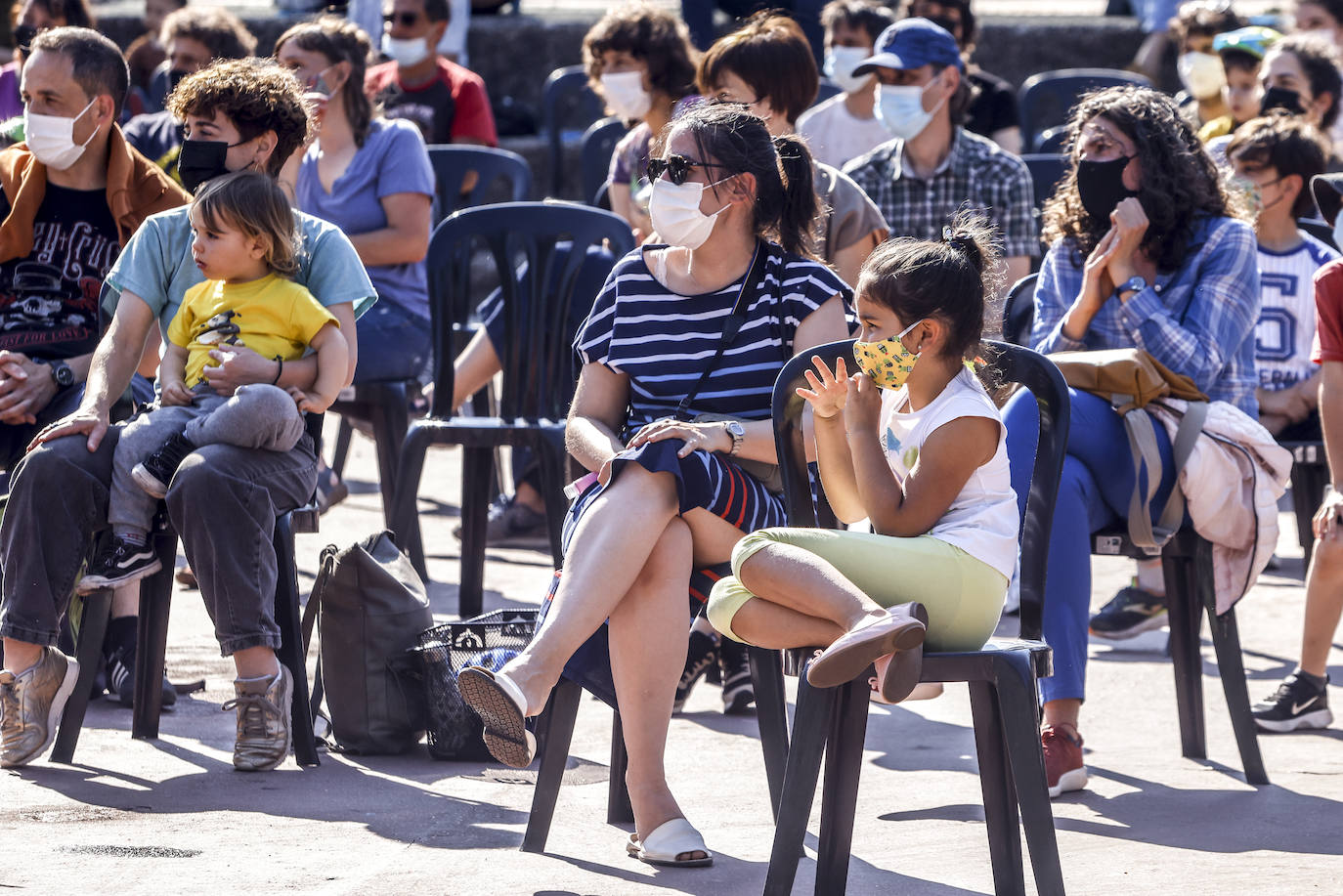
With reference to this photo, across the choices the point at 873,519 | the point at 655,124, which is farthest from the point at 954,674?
the point at 655,124

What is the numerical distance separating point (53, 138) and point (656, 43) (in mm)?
2304

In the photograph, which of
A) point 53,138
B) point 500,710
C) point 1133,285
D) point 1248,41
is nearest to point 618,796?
point 500,710

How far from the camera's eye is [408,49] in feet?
23.6

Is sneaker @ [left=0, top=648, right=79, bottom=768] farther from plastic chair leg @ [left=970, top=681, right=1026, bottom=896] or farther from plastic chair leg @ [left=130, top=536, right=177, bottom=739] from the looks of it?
plastic chair leg @ [left=970, top=681, right=1026, bottom=896]

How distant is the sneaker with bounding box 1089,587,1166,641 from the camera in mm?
5070

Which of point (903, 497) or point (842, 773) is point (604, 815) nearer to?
point (842, 773)

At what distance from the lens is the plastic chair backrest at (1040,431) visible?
3270mm

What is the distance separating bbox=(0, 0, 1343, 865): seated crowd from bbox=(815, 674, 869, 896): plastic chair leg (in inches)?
2.1

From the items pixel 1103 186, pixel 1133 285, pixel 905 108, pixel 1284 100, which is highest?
pixel 1284 100

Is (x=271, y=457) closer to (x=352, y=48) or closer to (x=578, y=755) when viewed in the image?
(x=578, y=755)

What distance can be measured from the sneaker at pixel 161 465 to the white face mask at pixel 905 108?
8.81 ft

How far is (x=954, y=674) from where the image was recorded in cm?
293

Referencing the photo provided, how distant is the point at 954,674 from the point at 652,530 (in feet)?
2.12

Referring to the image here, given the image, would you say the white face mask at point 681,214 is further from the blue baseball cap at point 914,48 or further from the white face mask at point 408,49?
the white face mask at point 408,49
